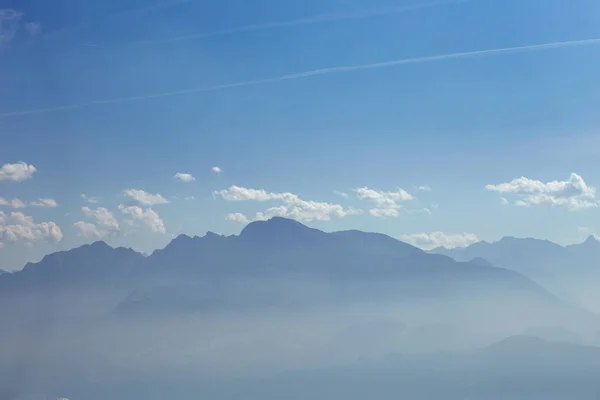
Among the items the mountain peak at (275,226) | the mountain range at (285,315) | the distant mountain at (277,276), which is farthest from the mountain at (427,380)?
the mountain peak at (275,226)

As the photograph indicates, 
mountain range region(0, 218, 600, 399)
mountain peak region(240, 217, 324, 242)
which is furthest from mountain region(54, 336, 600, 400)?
mountain peak region(240, 217, 324, 242)

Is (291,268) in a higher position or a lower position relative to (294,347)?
higher

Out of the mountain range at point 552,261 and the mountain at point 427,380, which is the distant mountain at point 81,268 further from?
the mountain range at point 552,261

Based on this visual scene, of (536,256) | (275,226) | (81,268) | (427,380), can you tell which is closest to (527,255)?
(536,256)

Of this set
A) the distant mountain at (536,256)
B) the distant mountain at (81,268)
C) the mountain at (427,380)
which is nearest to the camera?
the distant mountain at (81,268)

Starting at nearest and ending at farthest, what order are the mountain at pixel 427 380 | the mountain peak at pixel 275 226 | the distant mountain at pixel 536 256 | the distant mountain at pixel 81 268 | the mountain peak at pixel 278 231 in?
the distant mountain at pixel 81 268 < the mountain at pixel 427 380 < the distant mountain at pixel 536 256 < the mountain peak at pixel 278 231 < the mountain peak at pixel 275 226

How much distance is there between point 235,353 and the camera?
32.9m

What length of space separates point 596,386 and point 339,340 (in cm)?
1203

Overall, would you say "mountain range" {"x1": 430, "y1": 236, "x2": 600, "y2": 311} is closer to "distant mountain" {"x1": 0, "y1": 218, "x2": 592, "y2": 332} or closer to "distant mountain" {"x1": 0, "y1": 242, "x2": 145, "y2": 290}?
"distant mountain" {"x1": 0, "y1": 218, "x2": 592, "y2": 332}

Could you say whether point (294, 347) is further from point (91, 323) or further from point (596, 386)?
point (596, 386)

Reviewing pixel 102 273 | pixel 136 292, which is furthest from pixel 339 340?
pixel 102 273

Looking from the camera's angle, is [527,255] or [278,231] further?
[278,231]

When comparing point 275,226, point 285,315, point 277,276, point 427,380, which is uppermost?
point 275,226

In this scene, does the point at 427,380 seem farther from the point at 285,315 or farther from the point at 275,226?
the point at 275,226
